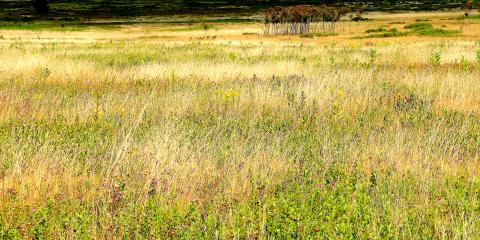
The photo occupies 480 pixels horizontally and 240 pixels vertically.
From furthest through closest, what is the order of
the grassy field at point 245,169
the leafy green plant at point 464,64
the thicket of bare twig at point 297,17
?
the thicket of bare twig at point 297,17 → the leafy green plant at point 464,64 → the grassy field at point 245,169

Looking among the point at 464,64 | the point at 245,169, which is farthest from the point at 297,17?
the point at 245,169

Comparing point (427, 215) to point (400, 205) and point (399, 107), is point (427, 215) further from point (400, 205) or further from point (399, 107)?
point (399, 107)

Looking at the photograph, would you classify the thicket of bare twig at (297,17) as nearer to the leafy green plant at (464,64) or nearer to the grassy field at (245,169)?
the leafy green plant at (464,64)

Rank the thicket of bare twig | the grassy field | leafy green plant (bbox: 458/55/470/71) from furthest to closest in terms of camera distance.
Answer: the thicket of bare twig → leafy green plant (bbox: 458/55/470/71) → the grassy field

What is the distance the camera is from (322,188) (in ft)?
17.4

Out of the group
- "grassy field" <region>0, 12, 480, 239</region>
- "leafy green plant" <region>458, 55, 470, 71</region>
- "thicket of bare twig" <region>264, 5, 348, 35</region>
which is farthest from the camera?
"thicket of bare twig" <region>264, 5, 348, 35</region>

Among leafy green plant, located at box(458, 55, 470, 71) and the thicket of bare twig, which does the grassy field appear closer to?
leafy green plant, located at box(458, 55, 470, 71)

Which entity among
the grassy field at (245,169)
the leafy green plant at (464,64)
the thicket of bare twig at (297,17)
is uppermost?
the grassy field at (245,169)

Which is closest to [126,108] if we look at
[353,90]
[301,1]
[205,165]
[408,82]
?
[205,165]

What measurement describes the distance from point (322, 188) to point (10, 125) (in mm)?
5424

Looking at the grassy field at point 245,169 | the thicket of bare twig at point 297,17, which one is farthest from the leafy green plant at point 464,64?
the thicket of bare twig at point 297,17

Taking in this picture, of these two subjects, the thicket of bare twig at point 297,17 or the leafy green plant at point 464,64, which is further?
the thicket of bare twig at point 297,17

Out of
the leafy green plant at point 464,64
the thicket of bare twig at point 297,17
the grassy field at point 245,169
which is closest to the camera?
the grassy field at point 245,169

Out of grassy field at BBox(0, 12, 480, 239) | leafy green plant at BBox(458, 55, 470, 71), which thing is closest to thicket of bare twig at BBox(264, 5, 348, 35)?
leafy green plant at BBox(458, 55, 470, 71)
